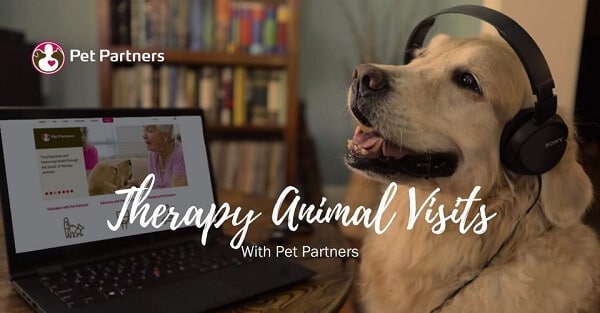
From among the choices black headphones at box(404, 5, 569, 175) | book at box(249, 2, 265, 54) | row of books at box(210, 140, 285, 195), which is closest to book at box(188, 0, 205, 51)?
book at box(249, 2, 265, 54)

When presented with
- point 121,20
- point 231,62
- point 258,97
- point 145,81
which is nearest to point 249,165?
point 258,97

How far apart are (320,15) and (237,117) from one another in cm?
57

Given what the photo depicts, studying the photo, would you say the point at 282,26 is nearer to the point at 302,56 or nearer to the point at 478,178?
the point at 302,56

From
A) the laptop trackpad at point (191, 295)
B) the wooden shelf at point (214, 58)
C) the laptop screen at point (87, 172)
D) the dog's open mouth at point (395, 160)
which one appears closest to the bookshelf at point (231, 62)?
the wooden shelf at point (214, 58)

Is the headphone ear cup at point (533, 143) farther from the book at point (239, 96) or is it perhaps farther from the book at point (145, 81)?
the book at point (145, 81)

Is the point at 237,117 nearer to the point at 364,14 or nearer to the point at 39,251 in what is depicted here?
the point at 364,14

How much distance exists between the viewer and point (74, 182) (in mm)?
726

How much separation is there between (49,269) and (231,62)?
1384 millimetres

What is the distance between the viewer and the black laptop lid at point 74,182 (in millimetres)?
680

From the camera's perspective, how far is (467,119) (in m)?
0.83

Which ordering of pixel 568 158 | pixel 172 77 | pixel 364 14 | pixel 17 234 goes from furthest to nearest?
pixel 172 77, pixel 364 14, pixel 568 158, pixel 17 234

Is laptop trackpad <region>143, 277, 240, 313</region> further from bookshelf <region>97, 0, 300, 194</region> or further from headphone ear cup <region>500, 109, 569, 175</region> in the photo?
bookshelf <region>97, 0, 300, 194</region>

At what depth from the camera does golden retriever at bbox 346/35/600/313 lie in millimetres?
792

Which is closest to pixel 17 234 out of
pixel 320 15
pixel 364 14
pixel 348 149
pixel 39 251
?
pixel 39 251
